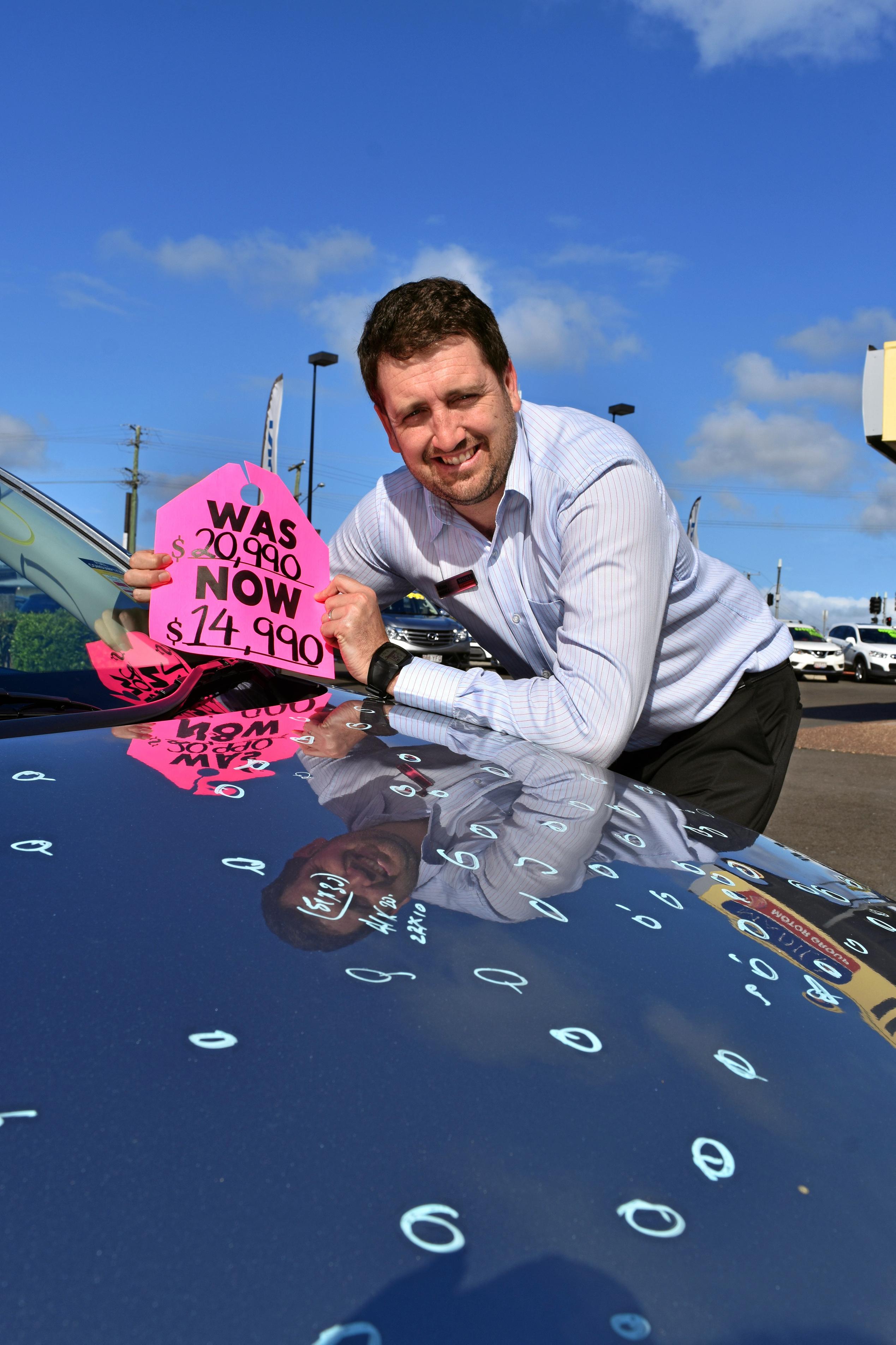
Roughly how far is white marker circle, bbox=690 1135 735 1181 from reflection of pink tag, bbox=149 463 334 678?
138 centimetres

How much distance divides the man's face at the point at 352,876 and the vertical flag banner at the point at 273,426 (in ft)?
8.34

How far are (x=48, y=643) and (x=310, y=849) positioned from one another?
0.95 metres

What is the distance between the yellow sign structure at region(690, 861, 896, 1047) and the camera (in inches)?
39.6

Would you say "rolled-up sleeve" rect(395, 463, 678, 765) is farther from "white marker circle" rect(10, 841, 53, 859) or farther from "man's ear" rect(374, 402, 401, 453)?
"white marker circle" rect(10, 841, 53, 859)

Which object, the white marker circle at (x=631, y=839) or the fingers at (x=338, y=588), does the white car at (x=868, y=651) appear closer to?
the fingers at (x=338, y=588)

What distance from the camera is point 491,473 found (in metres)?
2.13

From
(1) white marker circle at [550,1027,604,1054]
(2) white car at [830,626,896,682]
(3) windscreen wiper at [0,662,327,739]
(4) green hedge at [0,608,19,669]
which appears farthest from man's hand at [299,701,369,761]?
(2) white car at [830,626,896,682]

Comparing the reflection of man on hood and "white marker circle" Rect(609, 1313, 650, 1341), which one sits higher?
the reflection of man on hood

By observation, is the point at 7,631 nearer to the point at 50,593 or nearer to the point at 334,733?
the point at 50,593

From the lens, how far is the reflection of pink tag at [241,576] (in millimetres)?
1853

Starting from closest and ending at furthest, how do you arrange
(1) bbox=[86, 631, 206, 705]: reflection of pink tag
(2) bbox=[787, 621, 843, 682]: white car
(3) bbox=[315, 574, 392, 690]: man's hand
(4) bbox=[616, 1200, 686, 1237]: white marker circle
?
(4) bbox=[616, 1200, 686, 1237]: white marker circle
(1) bbox=[86, 631, 206, 705]: reflection of pink tag
(3) bbox=[315, 574, 392, 690]: man's hand
(2) bbox=[787, 621, 843, 682]: white car

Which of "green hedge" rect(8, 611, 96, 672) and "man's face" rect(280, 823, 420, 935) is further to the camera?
"green hedge" rect(8, 611, 96, 672)

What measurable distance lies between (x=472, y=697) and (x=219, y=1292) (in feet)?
4.97

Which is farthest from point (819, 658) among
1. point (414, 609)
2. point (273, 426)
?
point (273, 426)
